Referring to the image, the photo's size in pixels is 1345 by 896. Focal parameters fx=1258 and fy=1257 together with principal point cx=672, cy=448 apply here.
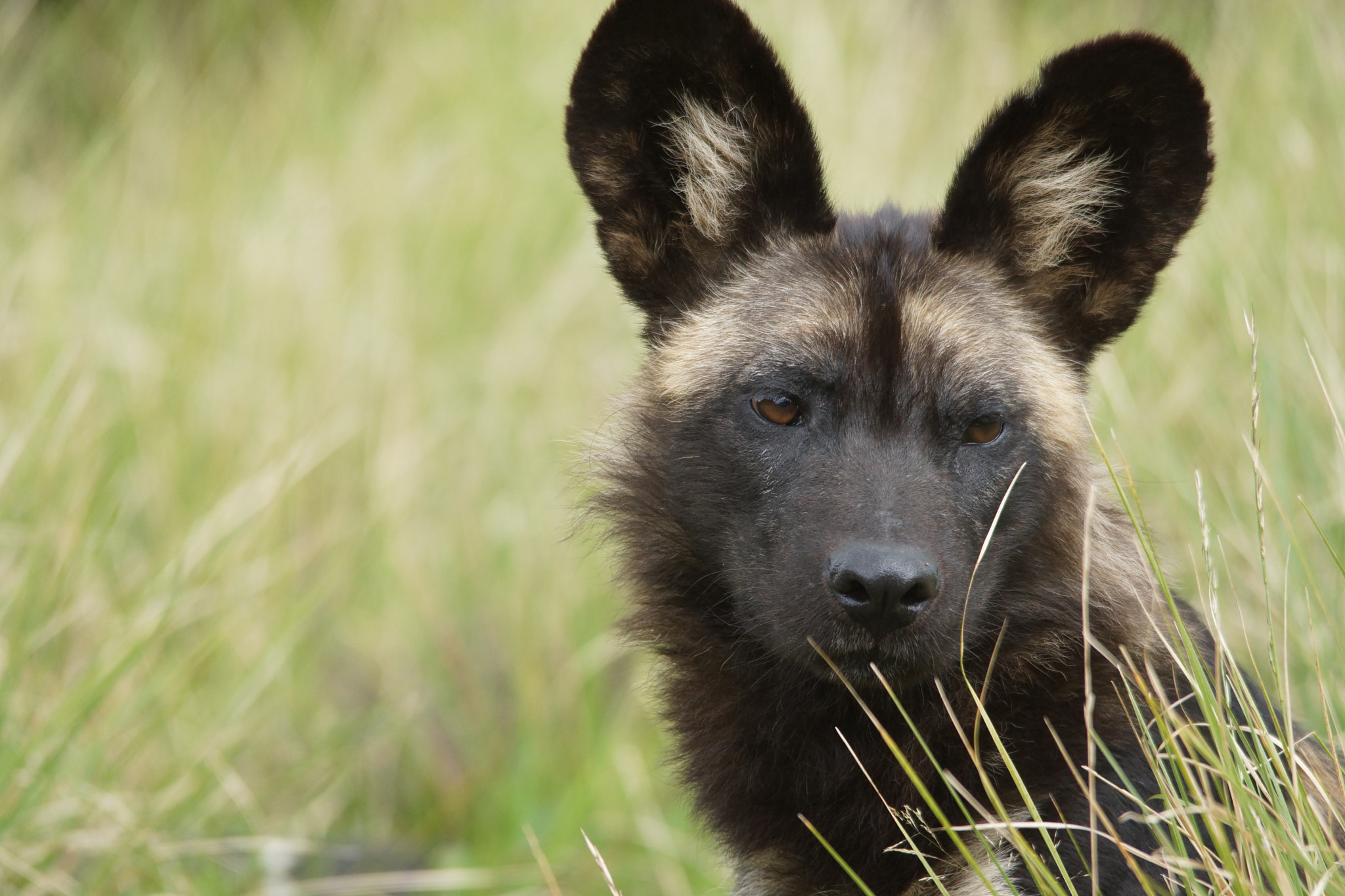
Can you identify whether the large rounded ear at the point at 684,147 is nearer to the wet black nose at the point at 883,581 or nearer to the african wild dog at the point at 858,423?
the african wild dog at the point at 858,423

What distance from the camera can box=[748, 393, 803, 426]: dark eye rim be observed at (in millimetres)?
3049

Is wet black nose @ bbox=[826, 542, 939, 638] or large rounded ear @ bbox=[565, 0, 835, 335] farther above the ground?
large rounded ear @ bbox=[565, 0, 835, 335]

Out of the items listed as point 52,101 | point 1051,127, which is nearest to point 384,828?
point 1051,127

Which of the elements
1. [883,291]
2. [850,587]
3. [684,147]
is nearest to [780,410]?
[883,291]

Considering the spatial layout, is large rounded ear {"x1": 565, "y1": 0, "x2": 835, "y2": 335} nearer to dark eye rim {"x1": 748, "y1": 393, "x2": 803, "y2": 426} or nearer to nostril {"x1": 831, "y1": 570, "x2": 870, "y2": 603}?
dark eye rim {"x1": 748, "y1": 393, "x2": 803, "y2": 426}

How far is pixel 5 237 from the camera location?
641 centimetres

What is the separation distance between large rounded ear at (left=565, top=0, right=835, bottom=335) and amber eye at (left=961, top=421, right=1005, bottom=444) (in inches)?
28.9

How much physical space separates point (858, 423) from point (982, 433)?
12.7 inches

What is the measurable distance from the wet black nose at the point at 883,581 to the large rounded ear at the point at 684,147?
110cm

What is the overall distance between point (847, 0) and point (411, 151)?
3.56m

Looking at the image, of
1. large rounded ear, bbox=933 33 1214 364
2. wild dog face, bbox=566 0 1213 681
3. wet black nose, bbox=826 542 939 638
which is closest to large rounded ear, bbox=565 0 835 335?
wild dog face, bbox=566 0 1213 681

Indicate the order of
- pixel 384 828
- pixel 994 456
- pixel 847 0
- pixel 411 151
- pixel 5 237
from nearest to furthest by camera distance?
pixel 994 456
pixel 384 828
pixel 5 237
pixel 411 151
pixel 847 0

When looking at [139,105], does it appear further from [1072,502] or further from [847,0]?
[1072,502]

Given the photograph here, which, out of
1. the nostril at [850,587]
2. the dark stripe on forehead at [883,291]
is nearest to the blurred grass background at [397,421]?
the nostril at [850,587]
